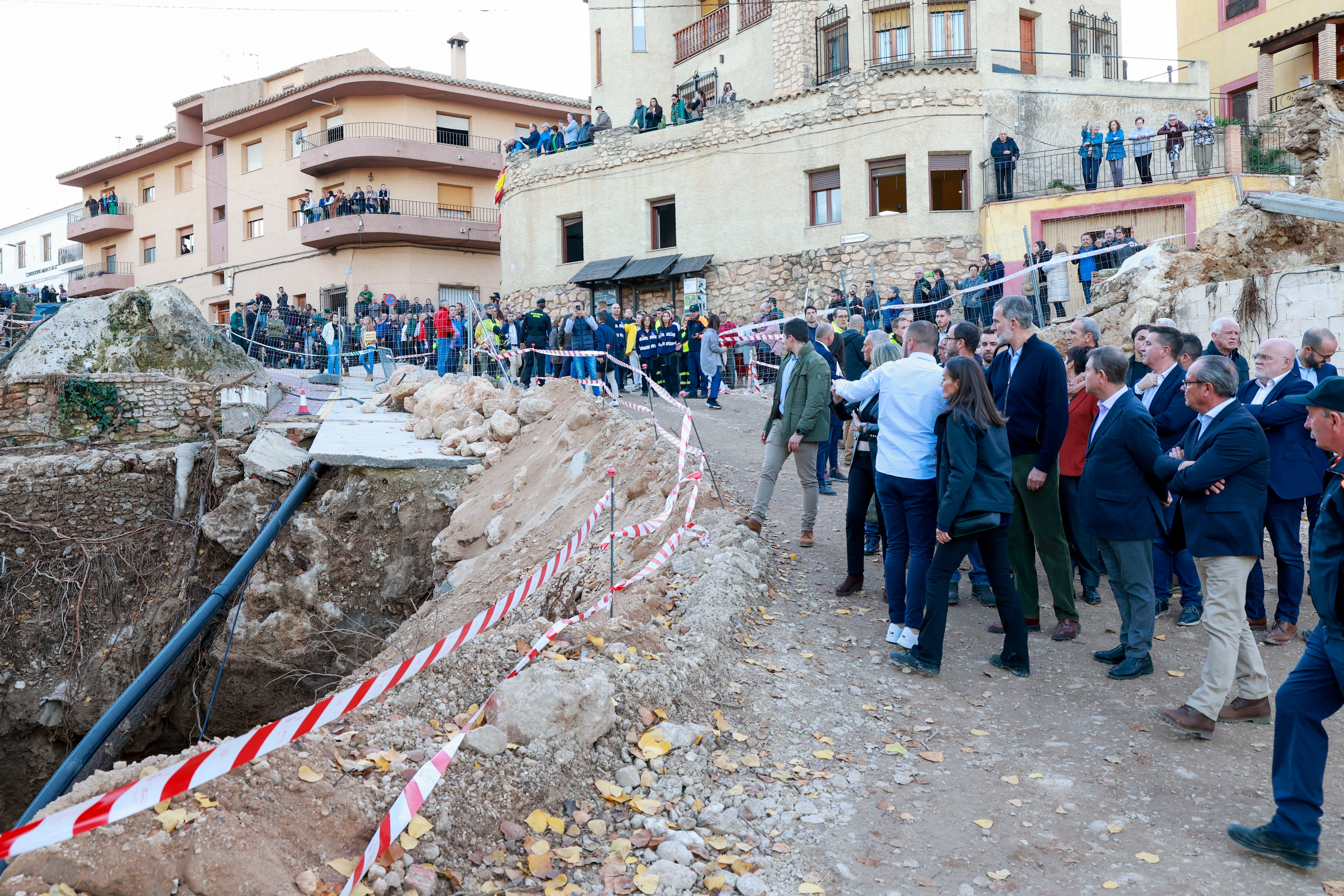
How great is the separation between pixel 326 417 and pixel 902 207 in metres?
15.7

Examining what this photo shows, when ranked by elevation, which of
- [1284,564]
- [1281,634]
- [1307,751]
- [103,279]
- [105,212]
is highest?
[105,212]

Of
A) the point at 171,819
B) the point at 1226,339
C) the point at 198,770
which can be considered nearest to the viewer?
the point at 198,770

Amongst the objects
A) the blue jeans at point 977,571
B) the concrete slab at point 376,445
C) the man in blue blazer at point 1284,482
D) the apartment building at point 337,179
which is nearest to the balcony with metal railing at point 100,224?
the apartment building at point 337,179

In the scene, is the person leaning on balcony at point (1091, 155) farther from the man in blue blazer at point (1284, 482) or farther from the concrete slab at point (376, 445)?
the man in blue blazer at point (1284, 482)

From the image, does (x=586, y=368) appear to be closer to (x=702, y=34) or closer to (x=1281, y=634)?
(x=1281, y=634)

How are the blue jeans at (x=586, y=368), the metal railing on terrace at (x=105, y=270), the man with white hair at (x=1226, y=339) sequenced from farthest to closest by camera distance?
the metal railing on terrace at (x=105, y=270), the blue jeans at (x=586, y=368), the man with white hair at (x=1226, y=339)

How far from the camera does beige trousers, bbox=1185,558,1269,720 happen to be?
14.7ft

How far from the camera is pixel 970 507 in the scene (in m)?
5.15

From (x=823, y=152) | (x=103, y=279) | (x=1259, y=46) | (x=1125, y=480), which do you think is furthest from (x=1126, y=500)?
(x=103, y=279)

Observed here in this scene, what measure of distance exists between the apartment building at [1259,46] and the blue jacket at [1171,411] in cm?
2559

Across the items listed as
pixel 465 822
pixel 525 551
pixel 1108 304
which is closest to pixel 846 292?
pixel 1108 304

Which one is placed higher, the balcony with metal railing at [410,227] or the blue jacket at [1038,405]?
the balcony with metal railing at [410,227]

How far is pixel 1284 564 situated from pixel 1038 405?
1938 mm

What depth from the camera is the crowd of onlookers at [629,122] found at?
27.0 m
